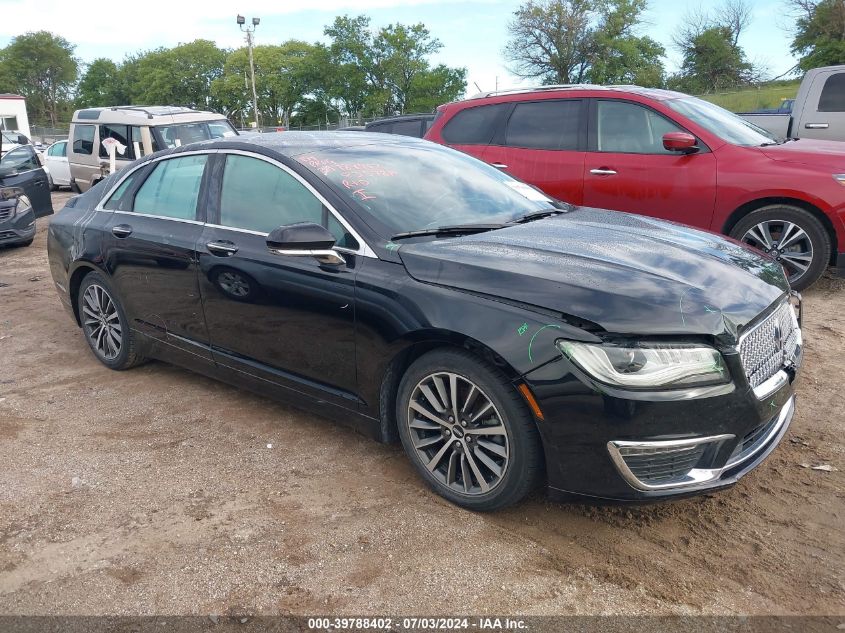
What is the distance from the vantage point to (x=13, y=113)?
52.3 m

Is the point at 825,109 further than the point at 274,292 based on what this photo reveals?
Yes

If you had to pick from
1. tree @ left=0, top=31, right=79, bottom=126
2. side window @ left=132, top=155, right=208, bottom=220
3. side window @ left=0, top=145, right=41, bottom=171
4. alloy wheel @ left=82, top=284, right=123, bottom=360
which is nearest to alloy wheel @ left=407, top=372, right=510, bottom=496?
side window @ left=132, top=155, right=208, bottom=220

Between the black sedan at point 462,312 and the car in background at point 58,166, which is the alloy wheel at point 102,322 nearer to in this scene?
the black sedan at point 462,312

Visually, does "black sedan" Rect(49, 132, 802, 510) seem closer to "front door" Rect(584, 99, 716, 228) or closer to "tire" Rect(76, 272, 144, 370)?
"tire" Rect(76, 272, 144, 370)

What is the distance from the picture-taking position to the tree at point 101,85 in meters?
100

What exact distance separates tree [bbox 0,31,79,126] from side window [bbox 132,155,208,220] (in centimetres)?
9483

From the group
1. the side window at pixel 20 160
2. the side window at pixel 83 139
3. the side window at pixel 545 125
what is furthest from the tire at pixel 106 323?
the side window at pixel 83 139

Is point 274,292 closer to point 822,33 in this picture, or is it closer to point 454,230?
point 454,230

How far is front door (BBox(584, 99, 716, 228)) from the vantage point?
6.32 metres

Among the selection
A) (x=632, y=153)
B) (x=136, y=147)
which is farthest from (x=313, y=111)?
(x=632, y=153)

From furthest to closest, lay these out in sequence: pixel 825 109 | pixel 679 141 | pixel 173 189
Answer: pixel 825 109
pixel 679 141
pixel 173 189

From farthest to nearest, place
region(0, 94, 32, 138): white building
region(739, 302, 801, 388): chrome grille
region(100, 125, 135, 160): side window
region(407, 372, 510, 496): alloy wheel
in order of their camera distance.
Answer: region(0, 94, 32, 138): white building
region(100, 125, 135, 160): side window
region(407, 372, 510, 496): alloy wheel
region(739, 302, 801, 388): chrome grille

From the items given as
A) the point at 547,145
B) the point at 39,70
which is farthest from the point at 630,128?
the point at 39,70

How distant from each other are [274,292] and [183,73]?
96.2 m
